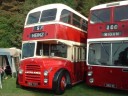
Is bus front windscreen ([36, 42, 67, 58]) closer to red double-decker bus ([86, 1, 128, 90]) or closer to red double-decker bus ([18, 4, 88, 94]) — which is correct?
red double-decker bus ([18, 4, 88, 94])

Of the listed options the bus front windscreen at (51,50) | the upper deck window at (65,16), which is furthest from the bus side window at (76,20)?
the bus front windscreen at (51,50)

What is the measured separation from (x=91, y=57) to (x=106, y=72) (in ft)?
3.37

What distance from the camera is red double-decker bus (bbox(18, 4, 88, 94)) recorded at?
11.5m

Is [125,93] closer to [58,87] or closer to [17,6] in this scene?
[58,87]

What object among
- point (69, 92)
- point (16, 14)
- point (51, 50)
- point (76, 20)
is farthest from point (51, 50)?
point (16, 14)

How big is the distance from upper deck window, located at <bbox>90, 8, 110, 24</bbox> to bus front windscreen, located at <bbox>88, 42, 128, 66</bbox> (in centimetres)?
116

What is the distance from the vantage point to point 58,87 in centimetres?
1130

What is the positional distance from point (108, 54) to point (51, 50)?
267 cm

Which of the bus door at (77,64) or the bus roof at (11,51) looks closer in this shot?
the bus door at (77,64)

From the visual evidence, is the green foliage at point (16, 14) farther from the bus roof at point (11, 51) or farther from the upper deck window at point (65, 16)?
the upper deck window at point (65, 16)

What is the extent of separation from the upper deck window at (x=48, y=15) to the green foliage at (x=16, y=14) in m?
10.8

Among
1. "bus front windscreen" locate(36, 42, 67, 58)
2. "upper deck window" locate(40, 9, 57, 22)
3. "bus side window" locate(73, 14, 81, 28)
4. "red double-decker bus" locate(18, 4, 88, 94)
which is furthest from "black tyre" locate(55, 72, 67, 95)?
"bus side window" locate(73, 14, 81, 28)

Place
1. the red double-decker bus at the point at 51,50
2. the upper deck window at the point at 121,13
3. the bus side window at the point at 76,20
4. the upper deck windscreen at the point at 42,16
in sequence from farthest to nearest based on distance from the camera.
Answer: the bus side window at the point at 76,20, the upper deck windscreen at the point at 42,16, the upper deck window at the point at 121,13, the red double-decker bus at the point at 51,50

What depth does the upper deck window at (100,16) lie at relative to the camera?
41.5ft
